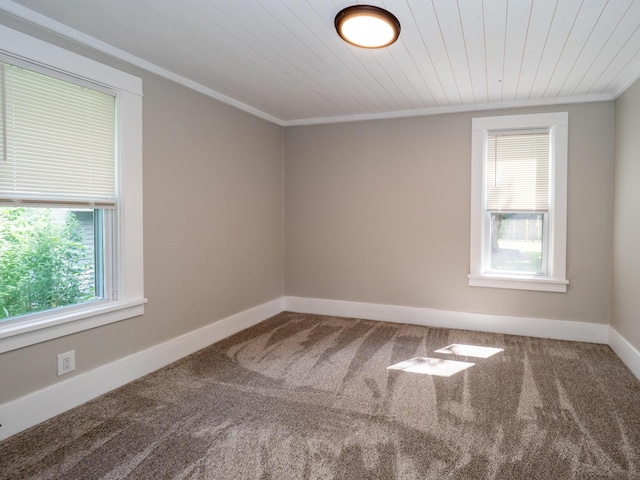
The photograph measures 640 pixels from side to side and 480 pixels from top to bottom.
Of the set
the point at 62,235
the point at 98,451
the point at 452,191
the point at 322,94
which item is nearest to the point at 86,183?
the point at 62,235

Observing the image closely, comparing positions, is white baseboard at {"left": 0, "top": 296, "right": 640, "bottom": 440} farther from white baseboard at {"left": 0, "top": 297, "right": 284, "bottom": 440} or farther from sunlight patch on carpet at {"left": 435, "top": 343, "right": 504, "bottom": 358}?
sunlight patch on carpet at {"left": 435, "top": 343, "right": 504, "bottom": 358}

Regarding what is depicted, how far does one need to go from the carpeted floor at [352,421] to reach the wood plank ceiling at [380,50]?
235 cm

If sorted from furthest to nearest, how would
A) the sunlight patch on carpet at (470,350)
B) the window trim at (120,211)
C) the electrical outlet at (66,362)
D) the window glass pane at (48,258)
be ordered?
the sunlight patch on carpet at (470,350) → the electrical outlet at (66,362) → the window trim at (120,211) → the window glass pane at (48,258)

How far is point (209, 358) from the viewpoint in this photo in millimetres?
3443

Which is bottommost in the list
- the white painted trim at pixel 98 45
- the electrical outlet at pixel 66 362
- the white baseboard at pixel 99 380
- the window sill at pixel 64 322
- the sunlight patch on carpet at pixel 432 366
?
the sunlight patch on carpet at pixel 432 366

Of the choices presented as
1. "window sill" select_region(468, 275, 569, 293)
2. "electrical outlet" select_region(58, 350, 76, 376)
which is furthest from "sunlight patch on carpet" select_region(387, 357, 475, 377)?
"electrical outlet" select_region(58, 350, 76, 376)

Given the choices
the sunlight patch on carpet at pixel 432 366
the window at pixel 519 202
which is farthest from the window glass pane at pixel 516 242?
the sunlight patch on carpet at pixel 432 366

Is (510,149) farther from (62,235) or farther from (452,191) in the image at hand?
(62,235)

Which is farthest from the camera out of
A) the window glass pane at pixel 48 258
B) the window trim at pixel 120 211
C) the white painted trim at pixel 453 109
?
the white painted trim at pixel 453 109

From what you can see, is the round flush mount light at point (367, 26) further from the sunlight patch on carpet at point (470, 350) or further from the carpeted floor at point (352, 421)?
the sunlight patch on carpet at point (470, 350)

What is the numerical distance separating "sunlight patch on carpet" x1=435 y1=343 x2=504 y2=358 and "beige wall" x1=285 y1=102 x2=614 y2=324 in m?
0.65

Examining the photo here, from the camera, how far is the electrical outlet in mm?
2513

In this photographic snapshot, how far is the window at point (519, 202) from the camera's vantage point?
13.0 ft

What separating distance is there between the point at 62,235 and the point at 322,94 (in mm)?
2496
